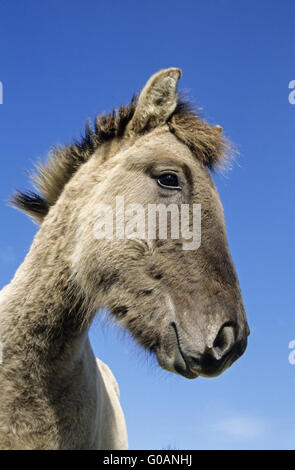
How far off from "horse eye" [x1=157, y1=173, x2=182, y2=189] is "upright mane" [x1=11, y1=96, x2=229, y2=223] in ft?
1.79

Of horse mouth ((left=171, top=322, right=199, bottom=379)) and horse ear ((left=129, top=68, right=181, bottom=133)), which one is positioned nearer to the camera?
horse mouth ((left=171, top=322, right=199, bottom=379))

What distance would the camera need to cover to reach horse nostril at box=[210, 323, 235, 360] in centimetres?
318

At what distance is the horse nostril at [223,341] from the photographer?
3180 mm

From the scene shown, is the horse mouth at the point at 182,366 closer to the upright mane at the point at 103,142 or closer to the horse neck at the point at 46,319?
the horse neck at the point at 46,319

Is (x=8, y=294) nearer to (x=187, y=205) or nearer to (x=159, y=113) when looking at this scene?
(x=187, y=205)

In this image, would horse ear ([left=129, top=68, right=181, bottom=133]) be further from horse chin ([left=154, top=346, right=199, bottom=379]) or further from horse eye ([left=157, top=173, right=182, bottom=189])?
horse chin ([left=154, top=346, right=199, bottom=379])

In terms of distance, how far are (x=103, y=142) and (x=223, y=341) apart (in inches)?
96.9

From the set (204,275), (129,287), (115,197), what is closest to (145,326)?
(129,287)

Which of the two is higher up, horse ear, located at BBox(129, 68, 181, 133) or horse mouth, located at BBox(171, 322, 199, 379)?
horse ear, located at BBox(129, 68, 181, 133)

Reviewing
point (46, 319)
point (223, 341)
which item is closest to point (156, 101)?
point (46, 319)

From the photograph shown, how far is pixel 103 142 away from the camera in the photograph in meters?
4.73

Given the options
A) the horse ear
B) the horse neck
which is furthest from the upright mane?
the horse neck

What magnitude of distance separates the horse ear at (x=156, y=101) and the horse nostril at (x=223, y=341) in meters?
2.25

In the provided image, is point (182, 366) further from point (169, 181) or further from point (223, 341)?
point (169, 181)
